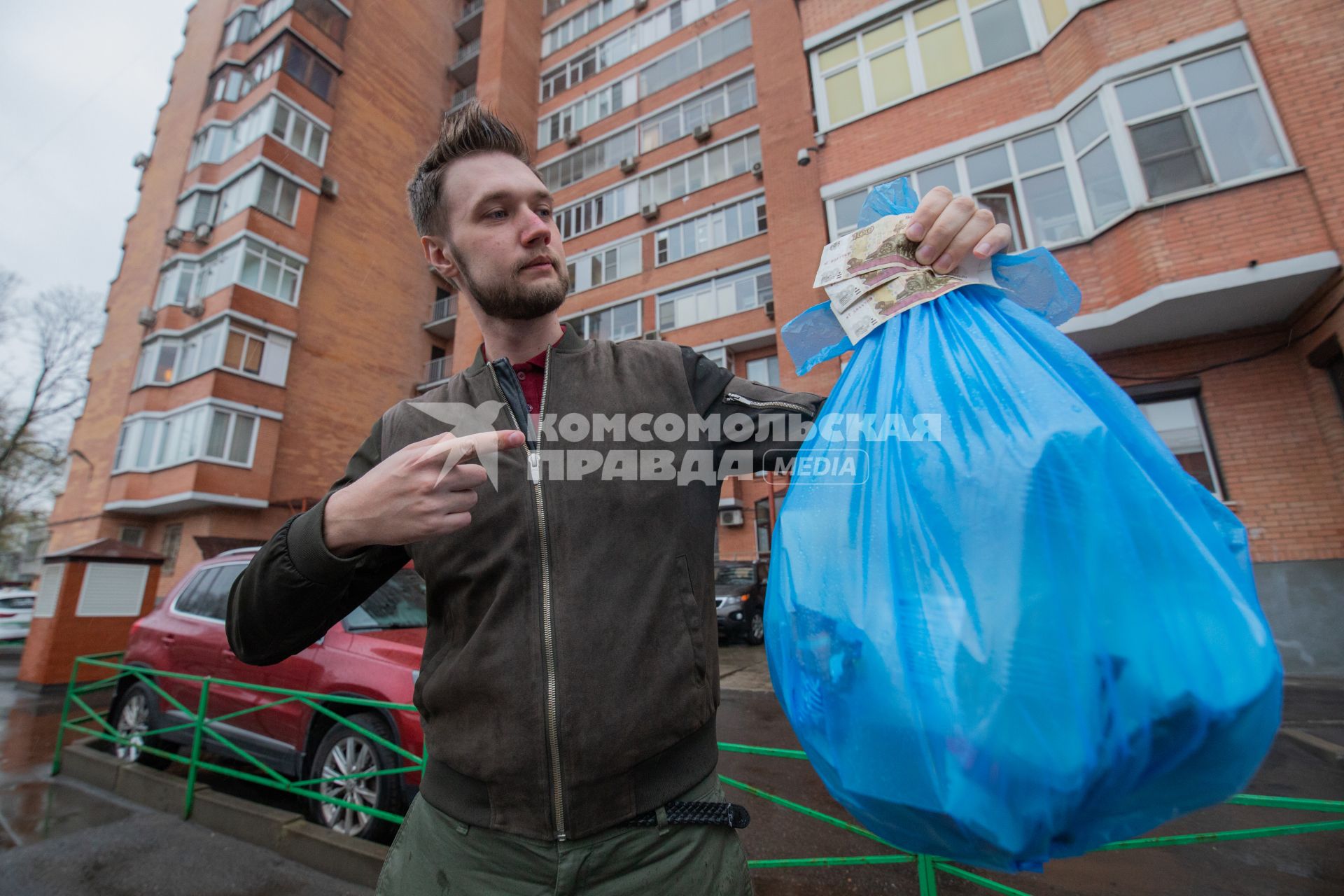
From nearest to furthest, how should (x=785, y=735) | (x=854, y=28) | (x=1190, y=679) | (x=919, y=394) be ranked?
(x=1190, y=679) → (x=919, y=394) → (x=785, y=735) → (x=854, y=28)

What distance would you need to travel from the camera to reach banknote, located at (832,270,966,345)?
1.04 m

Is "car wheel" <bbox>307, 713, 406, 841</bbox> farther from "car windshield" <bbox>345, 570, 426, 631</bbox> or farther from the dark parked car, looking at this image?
the dark parked car

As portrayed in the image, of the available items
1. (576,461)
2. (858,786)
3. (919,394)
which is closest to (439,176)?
(576,461)

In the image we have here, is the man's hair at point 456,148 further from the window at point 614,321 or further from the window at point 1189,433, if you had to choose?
the window at point 614,321

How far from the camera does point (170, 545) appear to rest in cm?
1602

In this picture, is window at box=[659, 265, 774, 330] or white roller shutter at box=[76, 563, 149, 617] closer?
white roller shutter at box=[76, 563, 149, 617]

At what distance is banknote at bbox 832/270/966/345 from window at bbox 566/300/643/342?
17.1 metres

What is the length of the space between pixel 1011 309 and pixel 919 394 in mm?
272

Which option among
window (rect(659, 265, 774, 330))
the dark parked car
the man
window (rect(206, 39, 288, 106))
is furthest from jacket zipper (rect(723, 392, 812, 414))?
window (rect(206, 39, 288, 106))

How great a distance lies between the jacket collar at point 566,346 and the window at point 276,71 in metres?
23.3

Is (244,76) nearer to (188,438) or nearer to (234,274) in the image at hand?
(234,274)

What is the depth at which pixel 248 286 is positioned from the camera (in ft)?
54.0

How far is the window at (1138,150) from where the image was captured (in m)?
6.88

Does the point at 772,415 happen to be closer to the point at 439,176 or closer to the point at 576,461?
the point at 576,461
